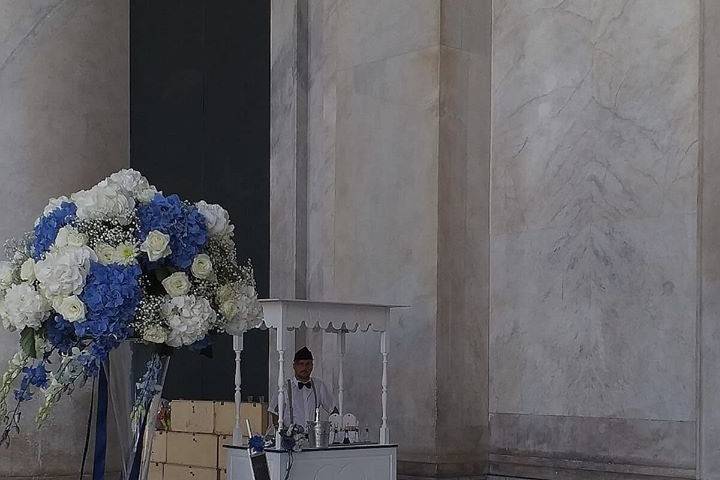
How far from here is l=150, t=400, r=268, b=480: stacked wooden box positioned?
10469 millimetres

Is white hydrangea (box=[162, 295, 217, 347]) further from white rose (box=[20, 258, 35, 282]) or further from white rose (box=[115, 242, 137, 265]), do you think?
white rose (box=[20, 258, 35, 282])

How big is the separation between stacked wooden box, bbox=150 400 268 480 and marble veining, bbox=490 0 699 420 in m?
2.34

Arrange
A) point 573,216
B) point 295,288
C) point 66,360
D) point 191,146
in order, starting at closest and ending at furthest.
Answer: point 66,360 < point 573,216 < point 295,288 < point 191,146

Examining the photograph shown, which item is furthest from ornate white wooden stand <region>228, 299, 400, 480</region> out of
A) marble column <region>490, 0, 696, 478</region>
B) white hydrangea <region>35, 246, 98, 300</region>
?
white hydrangea <region>35, 246, 98, 300</region>

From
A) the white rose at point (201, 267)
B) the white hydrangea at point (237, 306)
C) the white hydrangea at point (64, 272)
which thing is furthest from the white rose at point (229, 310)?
the white hydrangea at point (64, 272)

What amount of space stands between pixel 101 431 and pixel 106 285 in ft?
1.51

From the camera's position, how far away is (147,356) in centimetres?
375

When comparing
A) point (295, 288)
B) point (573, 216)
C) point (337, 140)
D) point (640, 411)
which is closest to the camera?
point (640, 411)

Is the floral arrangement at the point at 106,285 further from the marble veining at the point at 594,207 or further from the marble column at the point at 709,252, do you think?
A: the marble veining at the point at 594,207

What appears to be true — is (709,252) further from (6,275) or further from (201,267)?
(6,275)

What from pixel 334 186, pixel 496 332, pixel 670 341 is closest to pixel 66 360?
pixel 670 341

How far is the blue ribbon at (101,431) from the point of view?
145 inches

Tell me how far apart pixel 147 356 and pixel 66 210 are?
0.51m

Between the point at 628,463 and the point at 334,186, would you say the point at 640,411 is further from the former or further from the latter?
the point at 334,186
